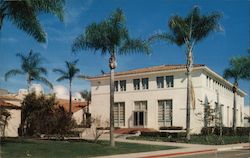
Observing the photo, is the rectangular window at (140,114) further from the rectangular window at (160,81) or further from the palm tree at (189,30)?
the palm tree at (189,30)

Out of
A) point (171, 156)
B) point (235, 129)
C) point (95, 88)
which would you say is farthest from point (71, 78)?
point (171, 156)

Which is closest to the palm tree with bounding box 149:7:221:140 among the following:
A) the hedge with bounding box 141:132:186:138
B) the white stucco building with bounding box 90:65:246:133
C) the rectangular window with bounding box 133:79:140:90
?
the hedge with bounding box 141:132:186:138

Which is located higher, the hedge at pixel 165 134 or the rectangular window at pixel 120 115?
the rectangular window at pixel 120 115

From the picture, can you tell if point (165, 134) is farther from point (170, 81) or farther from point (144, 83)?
point (144, 83)

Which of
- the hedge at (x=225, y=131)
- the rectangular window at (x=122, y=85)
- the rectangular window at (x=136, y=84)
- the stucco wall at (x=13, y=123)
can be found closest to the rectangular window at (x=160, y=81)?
the rectangular window at (x=136, y=84)

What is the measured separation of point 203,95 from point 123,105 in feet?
34.5

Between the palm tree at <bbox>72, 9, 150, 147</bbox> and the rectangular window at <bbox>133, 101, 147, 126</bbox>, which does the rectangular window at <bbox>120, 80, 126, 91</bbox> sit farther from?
the palm tree at <bbox>72, 9, 150, 147</bbox>

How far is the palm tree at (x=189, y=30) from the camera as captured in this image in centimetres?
3459

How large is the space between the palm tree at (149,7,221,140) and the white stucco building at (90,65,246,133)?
10.3 m

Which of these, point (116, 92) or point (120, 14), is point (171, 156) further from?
point (116, 92)

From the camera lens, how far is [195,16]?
115 feet

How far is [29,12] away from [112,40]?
7.56m

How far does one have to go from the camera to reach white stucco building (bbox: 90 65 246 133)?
46.6 m

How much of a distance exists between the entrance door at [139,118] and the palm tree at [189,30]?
1534 centimetres
